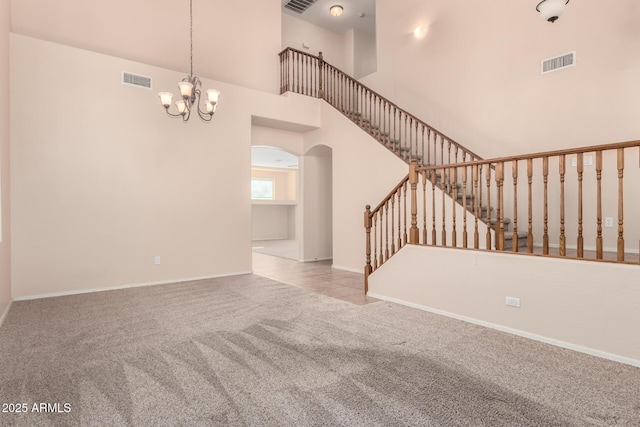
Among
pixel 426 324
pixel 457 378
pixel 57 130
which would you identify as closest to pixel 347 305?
pixel 426 324

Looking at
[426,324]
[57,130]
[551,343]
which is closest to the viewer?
[551,343]

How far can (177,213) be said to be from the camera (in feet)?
19.2

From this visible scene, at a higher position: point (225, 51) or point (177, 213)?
point (225, 51)

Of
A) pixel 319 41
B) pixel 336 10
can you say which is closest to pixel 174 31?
pixel 336 10

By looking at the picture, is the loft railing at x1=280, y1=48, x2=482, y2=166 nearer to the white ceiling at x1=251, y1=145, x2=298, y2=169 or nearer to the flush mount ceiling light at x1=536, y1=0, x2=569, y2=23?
the white ceiling at x1=251, y1=145, x2=298, y2=169

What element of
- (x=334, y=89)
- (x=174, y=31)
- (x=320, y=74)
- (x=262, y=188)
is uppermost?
(x=174, y=31)

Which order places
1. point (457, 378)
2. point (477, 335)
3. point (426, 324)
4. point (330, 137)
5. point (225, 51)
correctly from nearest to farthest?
point (457, 378) → point (477, 335) → point (426, 324) → point (225, 51) → point (330, 137)

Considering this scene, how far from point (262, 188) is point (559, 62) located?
11187 mm

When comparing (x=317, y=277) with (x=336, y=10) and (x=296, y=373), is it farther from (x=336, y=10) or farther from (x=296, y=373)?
(x=336, y=10)

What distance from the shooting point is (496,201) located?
576 cm

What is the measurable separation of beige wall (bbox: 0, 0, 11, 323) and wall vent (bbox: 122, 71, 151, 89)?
137 cm

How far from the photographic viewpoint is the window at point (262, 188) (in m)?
14.2

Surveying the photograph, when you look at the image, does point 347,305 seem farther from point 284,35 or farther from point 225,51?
point 284,35

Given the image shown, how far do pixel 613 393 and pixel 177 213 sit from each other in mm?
5794
